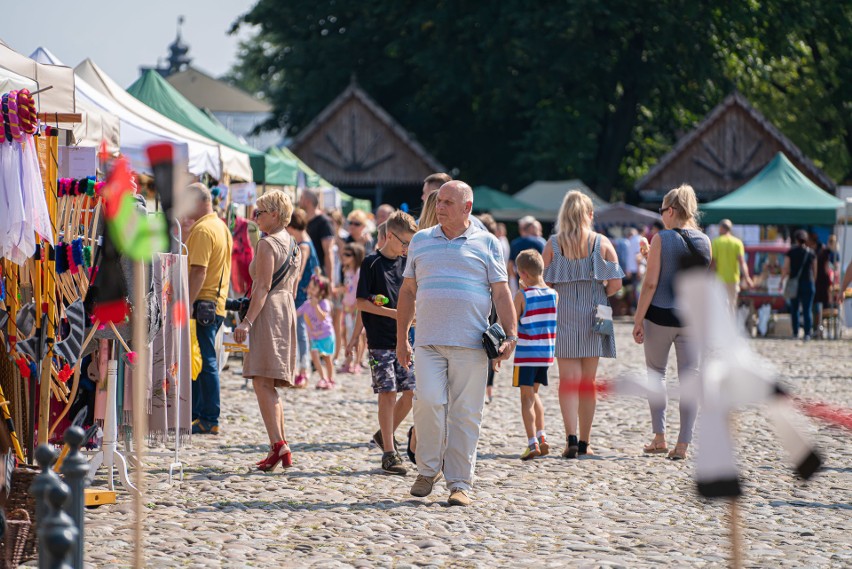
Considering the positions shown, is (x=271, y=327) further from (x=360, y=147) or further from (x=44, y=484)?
(x=360, y=147)

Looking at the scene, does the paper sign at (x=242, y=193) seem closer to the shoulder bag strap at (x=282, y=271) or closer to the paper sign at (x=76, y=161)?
the shoulder bag strap at (x=282, y=271)

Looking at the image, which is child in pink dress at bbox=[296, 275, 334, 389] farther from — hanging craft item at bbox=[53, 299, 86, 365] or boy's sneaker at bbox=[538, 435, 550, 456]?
hanging craft item at bbox=[53, 299, 86, 365]

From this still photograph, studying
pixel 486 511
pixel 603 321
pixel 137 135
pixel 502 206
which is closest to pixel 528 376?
pixel 603 321

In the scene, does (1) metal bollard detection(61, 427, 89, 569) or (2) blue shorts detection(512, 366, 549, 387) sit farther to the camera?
(2) blue shorts detection(512, 366, 549, 387)

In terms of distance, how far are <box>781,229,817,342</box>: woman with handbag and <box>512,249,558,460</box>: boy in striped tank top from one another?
14891 millimetres

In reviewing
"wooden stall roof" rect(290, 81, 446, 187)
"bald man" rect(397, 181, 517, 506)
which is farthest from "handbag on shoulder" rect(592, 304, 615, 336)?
"wooden stall roof" rect(290, 81, 446, 187)

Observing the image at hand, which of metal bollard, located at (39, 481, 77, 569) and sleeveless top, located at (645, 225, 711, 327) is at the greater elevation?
sleeveless top, located at (645, 225, 711, 327)

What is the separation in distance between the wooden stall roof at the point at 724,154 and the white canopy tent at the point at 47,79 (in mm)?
33892

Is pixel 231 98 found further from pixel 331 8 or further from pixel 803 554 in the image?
pixel 803 554

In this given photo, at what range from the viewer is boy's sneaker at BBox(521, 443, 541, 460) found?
30.7 ft

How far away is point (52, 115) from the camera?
754 centimetres

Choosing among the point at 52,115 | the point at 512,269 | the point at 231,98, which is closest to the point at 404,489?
the point at 52,115

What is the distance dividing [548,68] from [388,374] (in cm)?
2955

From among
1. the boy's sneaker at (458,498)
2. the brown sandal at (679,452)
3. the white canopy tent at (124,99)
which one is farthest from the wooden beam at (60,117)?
the white canopy tent at (124,99)
